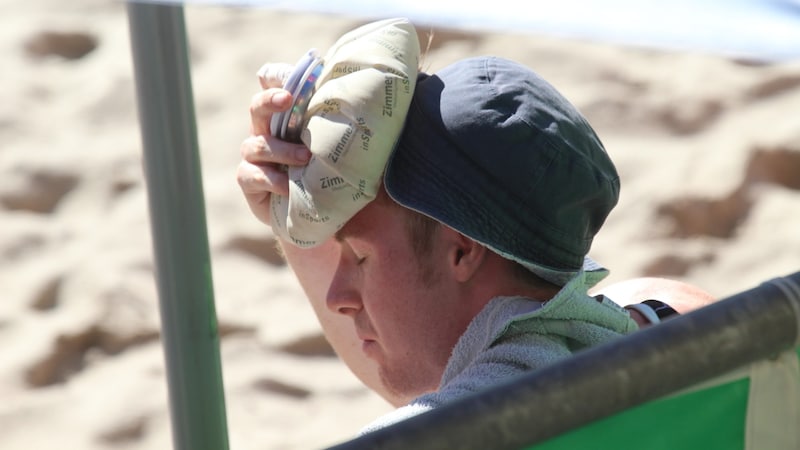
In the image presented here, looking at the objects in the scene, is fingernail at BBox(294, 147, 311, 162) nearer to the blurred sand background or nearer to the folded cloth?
the folded cloth

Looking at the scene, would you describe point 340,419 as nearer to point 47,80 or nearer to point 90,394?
point 90,394

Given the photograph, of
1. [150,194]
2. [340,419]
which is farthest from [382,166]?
[340,419]

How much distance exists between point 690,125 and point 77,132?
1.49 metres

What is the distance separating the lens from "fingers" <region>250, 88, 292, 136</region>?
4.48ft

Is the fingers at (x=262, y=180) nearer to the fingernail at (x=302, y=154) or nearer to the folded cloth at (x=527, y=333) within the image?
the fingernail at (x=302, y=154)

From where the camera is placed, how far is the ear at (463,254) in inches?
51.0

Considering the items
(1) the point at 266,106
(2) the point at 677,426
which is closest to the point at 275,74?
(1) the point at 266,106

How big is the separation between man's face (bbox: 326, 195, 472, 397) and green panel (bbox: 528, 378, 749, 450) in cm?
56

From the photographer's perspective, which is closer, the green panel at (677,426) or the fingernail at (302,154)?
the green panel at (677,426)

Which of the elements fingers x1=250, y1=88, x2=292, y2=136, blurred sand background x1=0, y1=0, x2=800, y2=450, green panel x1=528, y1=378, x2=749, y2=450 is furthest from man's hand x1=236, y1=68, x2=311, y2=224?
blurred sand background x1=0, y1=0, x2=800, y2=450

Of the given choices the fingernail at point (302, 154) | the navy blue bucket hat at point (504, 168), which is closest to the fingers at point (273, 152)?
the fingernail at point (302, 154)

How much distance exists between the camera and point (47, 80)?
11.3ft

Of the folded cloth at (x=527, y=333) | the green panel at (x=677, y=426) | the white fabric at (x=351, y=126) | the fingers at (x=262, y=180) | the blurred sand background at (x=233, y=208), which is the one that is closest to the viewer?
the green panel at (x=677, y=426)

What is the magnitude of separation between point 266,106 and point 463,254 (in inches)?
10.4
